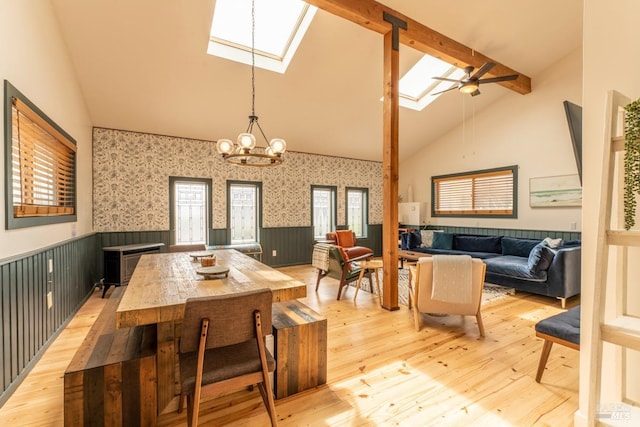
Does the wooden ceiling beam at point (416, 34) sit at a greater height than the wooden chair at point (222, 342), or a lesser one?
greater

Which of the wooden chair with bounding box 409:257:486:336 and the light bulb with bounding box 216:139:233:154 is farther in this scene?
the light bulb with bounding box 216:139:233:154

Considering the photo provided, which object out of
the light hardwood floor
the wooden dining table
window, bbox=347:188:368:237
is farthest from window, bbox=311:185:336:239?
the wooden dining table

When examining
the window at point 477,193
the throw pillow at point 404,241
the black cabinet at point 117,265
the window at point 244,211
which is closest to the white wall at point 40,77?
the black cabinet at point 117,265

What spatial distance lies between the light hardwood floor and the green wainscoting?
0.42 ft

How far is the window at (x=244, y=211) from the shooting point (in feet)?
19.3

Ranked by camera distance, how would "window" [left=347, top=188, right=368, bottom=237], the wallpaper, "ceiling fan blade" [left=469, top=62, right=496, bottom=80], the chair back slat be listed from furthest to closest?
"window" [left=347, top=188, right=368, bottom=237] < the wallpaper < "ceiling fan blade" [left=469, top=62, right=496, bottom=80] < the chair back slat

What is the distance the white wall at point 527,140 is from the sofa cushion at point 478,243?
0.52 meters

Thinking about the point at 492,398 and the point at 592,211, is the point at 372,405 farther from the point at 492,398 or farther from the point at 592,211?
the point at 592,211

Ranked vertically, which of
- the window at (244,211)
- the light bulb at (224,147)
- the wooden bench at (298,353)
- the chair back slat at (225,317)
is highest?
the light bulb at (224,147)

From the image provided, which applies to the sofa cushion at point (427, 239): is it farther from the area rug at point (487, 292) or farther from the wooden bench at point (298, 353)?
the wooden bench at point (298, 353)

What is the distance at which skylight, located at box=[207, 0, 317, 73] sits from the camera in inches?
143

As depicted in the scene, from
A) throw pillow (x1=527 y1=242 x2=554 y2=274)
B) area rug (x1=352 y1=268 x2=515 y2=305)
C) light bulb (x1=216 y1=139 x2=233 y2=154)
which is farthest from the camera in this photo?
area rug (x1=352 y1=268 x2=515 y2=305)

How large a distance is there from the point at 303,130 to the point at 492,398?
501 centimetres

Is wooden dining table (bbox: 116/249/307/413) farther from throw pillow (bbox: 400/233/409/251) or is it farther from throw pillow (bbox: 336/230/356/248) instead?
throw pillow (bbox: 400/233/409/251)
